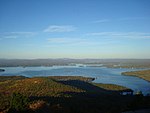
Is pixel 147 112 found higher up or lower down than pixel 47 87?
higher up

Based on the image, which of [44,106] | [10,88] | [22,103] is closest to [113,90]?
[10,88]

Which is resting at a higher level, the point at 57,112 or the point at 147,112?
the point at 147,112

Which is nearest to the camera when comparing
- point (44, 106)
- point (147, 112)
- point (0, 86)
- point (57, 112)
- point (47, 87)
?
point (147, 112)

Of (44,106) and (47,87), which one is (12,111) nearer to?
(44,106)

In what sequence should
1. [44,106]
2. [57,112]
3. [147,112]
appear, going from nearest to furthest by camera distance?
[147,112] < [57,112] < [44,106]

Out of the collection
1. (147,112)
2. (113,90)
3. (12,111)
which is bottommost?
(113,90)

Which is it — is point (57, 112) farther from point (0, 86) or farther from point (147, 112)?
point (0, 86)

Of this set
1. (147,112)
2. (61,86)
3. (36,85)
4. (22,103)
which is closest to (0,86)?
(36,85)

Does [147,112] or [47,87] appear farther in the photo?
[47,87]

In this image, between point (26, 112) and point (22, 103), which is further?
point (22, 103)

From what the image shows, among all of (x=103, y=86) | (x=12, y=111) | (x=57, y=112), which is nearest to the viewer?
(x=12, y=111)
